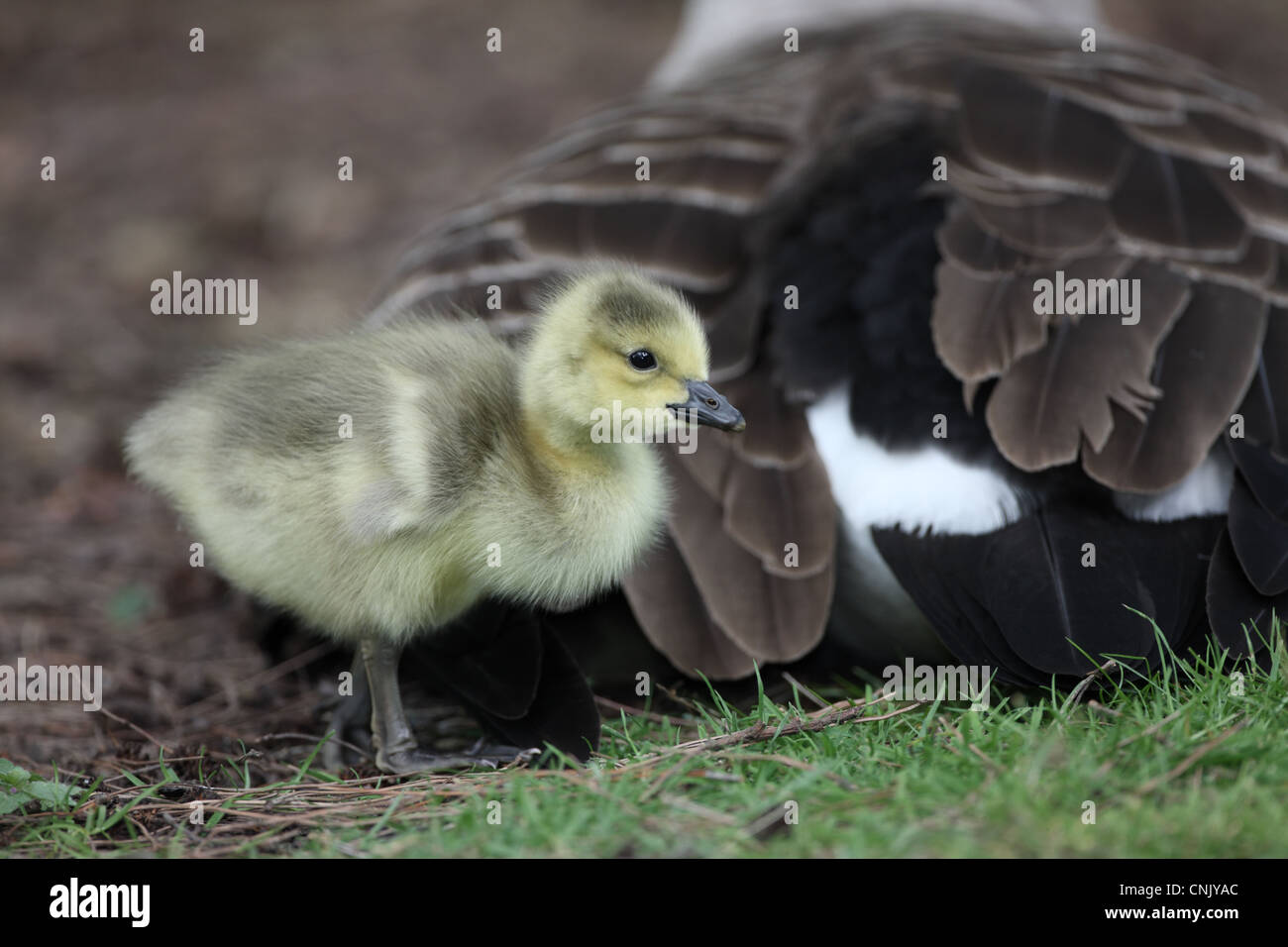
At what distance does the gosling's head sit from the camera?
2.34 meters

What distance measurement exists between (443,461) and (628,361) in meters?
0.36

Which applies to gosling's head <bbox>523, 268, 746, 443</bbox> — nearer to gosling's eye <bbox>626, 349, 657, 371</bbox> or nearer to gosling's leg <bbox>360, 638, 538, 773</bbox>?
gosling's eye <bbox>626, 349, 657, 371</bbox>

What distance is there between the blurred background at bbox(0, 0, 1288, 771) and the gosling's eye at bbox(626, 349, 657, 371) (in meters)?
1.06

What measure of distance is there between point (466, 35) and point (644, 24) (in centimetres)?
137

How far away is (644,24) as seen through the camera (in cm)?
1045

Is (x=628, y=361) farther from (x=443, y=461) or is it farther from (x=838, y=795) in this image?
(x=838, y=795)

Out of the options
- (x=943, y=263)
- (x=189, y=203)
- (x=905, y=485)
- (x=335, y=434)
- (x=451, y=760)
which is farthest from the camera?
(x=189, y=203)

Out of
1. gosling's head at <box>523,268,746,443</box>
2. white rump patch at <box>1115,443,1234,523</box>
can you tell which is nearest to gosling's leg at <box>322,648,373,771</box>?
gosling's head at <box>523,268,746,443</box>

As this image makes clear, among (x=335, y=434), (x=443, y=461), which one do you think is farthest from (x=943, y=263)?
(x=335, y=434)

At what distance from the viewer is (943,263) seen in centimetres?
305

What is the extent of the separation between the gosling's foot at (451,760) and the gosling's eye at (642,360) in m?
0.79

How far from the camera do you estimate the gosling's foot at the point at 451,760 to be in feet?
8.72
